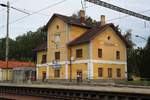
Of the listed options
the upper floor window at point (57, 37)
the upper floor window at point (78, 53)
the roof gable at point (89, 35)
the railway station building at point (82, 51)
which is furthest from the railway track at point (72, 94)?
the upper floor window at point (57, 37)

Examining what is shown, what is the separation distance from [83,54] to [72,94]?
1159 inches

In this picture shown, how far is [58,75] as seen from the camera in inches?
2227

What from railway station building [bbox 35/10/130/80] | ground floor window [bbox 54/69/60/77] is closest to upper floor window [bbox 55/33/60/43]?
railway station building [bbox 35/10/130/80]

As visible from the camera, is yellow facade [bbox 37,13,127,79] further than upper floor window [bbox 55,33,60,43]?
No

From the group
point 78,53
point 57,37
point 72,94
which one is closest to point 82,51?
point 78,53

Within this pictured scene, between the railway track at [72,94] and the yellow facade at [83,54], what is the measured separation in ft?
66.7

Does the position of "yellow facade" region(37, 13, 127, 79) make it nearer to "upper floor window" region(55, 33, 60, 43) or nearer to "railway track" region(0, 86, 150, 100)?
"upper floor window" region(55, 33, 60, 43)

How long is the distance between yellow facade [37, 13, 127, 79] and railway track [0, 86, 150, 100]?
66.7 ft

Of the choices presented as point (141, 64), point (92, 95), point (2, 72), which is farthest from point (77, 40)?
point (92, 95)

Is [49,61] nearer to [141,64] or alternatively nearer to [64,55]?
[64,55]

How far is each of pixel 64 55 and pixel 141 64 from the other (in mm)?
Result: 12287

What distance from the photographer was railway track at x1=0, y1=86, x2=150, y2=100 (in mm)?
18891

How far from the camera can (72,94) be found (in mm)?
23703

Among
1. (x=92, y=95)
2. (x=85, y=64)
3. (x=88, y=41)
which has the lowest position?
(x=92, y=95)
